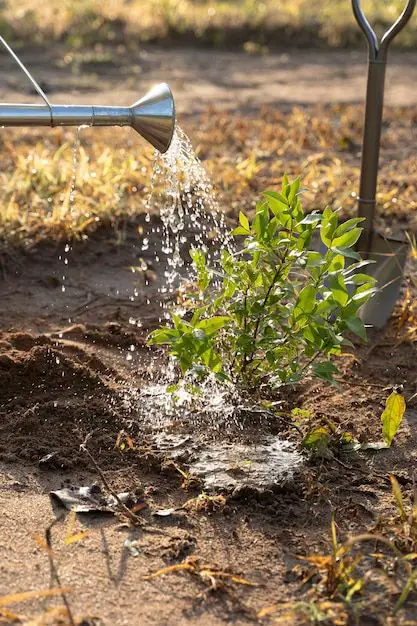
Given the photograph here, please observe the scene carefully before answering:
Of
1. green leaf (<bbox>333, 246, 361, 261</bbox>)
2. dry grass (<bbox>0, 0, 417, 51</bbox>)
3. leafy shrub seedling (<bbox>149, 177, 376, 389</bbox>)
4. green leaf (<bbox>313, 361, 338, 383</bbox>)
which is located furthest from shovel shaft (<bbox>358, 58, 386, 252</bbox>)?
dry grass (<bbox>0, 0, 417, 51</bbox>)

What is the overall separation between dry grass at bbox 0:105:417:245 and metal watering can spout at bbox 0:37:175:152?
3.86 feet

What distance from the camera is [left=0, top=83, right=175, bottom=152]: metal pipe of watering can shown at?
8.83 ft

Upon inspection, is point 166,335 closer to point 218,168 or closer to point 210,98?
point 218,168

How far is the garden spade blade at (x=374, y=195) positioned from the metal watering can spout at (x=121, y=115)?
1.15 meters

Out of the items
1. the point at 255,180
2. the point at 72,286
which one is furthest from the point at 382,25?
the point at 72,286

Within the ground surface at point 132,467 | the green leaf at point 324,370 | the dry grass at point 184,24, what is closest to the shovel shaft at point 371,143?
the ground surface at point 132,467

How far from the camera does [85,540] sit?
2.39 metres

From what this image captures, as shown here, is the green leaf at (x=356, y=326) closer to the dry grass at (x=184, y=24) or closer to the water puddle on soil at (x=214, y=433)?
the water puddle on soil at (x=214, y=433)

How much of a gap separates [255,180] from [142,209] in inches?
28.0

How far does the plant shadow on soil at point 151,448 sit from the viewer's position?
2324 mm

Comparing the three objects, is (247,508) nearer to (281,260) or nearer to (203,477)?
(203,477)

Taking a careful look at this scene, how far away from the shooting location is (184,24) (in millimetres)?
10164

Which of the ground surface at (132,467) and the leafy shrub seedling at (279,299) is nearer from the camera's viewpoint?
the ground surface at (132,467)

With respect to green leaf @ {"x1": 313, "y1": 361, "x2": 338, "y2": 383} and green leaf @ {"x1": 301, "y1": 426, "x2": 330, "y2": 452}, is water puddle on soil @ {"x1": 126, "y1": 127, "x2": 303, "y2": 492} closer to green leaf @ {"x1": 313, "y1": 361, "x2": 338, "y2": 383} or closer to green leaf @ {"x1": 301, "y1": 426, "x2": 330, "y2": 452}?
green leaf @ {"x1": 301, "y1": 426, "x2": 330, "y2": 452}
